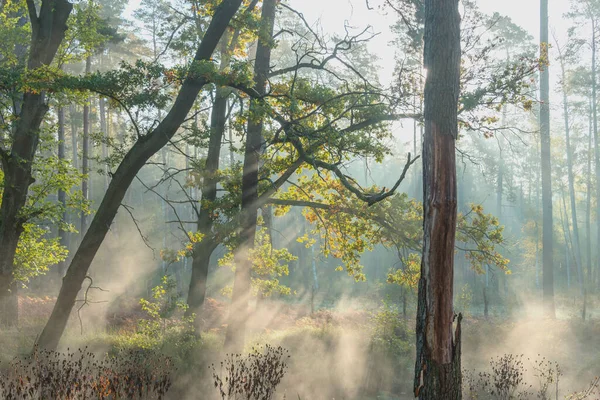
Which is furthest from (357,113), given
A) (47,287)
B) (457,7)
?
(47,287)

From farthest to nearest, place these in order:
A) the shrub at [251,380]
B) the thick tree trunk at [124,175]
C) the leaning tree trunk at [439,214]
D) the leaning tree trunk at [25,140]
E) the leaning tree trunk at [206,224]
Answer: the leaning tree trunk at [206,224] → the leaning tree trunk at [25,140] → the thick tree trunk at [124,175] → the shrub at [251,380] → the leaning tree trunk at [439,214]

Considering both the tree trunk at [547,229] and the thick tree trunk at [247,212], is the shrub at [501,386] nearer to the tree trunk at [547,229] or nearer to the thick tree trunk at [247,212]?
Answer: the thick tree trunk at [247,212]

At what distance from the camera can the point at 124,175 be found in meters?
8.11

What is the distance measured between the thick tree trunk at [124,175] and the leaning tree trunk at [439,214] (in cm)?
426

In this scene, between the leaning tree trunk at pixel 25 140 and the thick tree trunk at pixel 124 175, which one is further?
the leaning tree trunk at pixel 25 140

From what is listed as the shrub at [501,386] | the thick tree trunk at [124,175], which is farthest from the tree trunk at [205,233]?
the shrub at [501,386]

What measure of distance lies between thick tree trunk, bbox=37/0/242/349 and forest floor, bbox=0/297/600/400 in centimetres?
140

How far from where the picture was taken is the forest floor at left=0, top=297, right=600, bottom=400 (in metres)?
9.94

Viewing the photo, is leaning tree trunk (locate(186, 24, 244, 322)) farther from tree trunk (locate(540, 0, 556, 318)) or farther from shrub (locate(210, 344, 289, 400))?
tree trunk (locate(540, 0, 556, 318))

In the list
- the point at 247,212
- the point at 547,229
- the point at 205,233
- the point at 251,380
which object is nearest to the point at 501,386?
the point at 251,380

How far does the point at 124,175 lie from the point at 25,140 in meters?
3.66

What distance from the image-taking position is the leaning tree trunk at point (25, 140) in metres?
9.80

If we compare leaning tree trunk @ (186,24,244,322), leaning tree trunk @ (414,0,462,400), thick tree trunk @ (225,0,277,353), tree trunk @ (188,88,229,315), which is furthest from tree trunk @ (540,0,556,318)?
leaning tree trunk @ (414,0,462,400)

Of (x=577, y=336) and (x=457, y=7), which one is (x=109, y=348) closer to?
(x=457, y=7)
